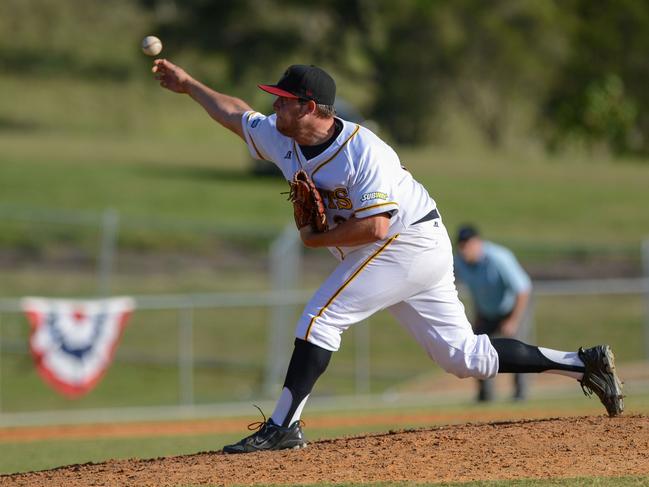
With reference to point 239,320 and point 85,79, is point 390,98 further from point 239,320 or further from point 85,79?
point 239,320

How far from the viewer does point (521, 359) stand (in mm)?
6312

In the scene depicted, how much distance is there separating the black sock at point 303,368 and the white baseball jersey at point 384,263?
47 millimetres

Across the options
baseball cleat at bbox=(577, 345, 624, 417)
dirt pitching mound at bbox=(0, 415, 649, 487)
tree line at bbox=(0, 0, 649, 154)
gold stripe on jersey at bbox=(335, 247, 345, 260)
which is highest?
tree line at bbox=(0, 0, 649, 154)

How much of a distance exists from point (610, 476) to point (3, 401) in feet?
40.4

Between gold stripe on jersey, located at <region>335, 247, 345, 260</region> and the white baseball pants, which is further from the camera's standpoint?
gold stripe on jersey, located at <region>335, 247, 345, 260</region>

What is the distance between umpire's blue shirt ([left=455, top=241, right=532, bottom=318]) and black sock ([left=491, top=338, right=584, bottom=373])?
5.76 m

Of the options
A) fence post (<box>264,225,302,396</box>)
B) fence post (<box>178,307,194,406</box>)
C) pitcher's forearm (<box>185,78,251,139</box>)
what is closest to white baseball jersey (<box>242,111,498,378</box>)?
pitcher's forearm (<box>185,78,251,139</box>)

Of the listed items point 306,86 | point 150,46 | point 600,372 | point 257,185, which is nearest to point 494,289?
point 600,372

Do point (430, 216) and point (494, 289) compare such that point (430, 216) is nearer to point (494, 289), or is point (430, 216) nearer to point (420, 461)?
point (420, 461)

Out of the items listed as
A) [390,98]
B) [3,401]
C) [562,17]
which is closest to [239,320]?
[3,401]

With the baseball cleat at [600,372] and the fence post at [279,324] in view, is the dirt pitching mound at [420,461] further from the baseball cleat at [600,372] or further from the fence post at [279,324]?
the fence post at [279,324]

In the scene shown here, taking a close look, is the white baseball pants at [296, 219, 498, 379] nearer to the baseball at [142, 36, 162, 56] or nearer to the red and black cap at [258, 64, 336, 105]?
the red and black cap at [258, 64, 336, 105]

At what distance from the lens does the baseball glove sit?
5.83 m

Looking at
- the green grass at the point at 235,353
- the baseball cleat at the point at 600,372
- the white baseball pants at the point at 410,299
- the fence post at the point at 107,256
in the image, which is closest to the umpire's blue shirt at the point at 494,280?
the green grass at the point at 235,353
